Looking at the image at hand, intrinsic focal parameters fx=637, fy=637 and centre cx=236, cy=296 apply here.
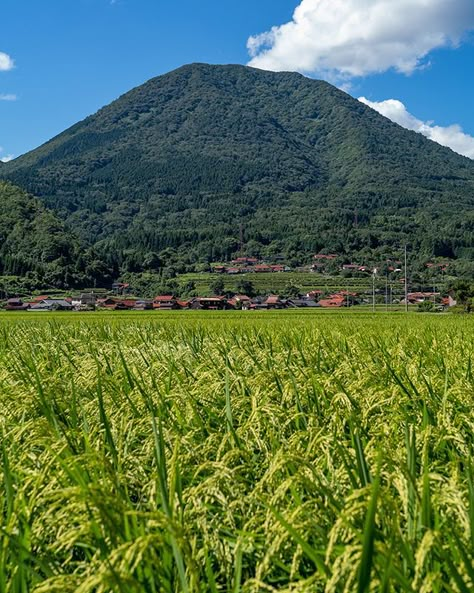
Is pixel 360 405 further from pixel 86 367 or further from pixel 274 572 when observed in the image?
pixel 86 367

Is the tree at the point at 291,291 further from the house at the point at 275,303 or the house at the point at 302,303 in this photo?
the house at the point at 275,303

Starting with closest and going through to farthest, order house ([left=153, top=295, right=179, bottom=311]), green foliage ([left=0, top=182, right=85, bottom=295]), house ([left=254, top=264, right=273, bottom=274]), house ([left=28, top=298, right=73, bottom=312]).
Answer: house ([left=28, top=298, right=73, bottom=312]), house ([left=153, top=295, right=179, bottom=311]), green foliage ([left=0, top=182, right=85, bottom=295]), house ([left=254, top=264, right=273, bottom=274])

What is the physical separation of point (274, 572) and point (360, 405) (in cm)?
160

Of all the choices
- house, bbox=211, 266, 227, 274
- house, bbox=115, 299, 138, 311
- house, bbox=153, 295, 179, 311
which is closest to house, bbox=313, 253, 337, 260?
house, bbox=211, 266, 227, 274

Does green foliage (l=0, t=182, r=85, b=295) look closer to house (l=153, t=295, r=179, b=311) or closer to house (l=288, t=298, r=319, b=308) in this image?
house (l=153, t=295, r=179, b=311)

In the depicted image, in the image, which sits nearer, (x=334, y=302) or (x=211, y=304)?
(x=211, y=304)

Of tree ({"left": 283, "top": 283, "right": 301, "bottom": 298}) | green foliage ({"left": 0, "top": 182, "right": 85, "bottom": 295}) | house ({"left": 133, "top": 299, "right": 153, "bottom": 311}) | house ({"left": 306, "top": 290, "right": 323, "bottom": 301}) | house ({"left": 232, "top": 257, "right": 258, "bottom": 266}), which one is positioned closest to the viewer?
house ({"left": 133, "top": 299, "right": 153, "bottom": 311})

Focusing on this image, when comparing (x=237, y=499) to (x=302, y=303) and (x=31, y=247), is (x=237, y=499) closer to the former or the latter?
(x=302, y=303)

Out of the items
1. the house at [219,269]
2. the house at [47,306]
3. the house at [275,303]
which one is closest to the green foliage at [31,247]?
the house at [47,306]

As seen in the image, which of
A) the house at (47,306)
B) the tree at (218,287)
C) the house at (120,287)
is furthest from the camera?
the house at (120,287)

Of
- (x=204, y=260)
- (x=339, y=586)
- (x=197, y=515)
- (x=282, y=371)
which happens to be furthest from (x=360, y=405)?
(x=204, y=260)

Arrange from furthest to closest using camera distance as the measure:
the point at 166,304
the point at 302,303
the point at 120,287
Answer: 1. the point at 120,287
2. the point at 302,303
3. the point at 166,304

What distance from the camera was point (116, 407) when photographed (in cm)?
336

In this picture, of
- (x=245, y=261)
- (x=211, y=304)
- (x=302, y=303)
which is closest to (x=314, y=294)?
(x=302, y=303)
